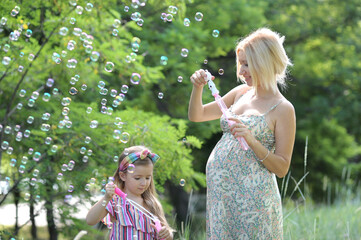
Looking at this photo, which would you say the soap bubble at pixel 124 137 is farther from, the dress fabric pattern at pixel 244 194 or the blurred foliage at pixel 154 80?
the dress fabric pattern at pixel 244 194

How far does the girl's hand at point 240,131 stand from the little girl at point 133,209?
507 millimetres

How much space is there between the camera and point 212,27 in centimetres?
905

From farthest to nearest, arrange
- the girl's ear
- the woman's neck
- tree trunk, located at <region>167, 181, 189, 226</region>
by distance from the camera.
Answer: tree trunk, located at <region>167, 181, 189, 226</region>
the girl's ear
the woman's neck

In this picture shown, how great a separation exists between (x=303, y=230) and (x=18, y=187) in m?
2.57

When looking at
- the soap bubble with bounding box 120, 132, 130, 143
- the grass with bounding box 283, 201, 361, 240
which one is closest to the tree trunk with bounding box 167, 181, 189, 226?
the grass with bounding box 283, 201, 361, 240

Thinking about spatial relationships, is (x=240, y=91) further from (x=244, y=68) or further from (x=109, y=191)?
(x=109, y=191)

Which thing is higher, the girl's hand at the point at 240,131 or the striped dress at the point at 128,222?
the girl's hand at the point at 240,131

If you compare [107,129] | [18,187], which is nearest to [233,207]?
[107,129]

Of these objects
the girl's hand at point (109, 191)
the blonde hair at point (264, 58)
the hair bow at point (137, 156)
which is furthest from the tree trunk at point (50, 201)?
the blonde hair at point (264, 58)

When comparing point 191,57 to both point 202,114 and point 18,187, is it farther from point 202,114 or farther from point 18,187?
point 202,114

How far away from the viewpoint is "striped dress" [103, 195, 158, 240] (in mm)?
2879

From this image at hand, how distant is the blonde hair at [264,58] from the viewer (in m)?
2.76

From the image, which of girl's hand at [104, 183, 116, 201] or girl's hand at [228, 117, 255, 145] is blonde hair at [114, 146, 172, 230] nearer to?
girl's hand at [104, 183, 116, 201]

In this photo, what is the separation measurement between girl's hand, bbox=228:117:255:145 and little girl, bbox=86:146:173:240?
1.66 ft
